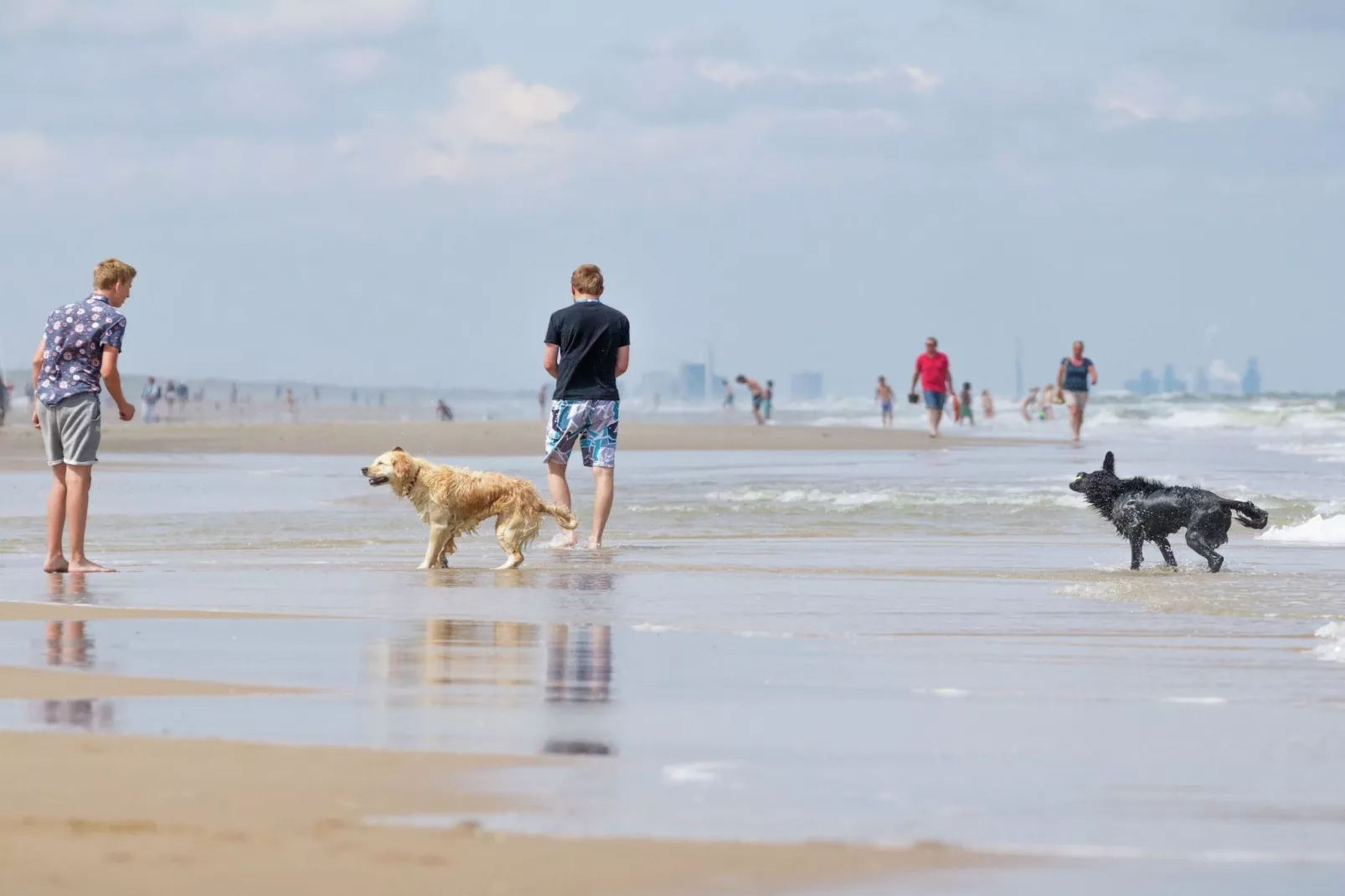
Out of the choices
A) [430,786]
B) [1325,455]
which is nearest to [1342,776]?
[430,786]

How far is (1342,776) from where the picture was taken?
4.54 metres

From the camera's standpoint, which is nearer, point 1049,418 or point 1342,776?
point 1342,776

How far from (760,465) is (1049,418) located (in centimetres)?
3790

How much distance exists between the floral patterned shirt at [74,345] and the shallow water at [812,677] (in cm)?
101

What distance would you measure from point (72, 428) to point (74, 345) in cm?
43

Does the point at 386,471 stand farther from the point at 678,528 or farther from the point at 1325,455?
the point at 1325,455

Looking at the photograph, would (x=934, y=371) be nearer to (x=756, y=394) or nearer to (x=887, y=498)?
(x=887, y=498)

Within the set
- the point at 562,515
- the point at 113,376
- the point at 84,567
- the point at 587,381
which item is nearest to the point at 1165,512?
the point at 562,515

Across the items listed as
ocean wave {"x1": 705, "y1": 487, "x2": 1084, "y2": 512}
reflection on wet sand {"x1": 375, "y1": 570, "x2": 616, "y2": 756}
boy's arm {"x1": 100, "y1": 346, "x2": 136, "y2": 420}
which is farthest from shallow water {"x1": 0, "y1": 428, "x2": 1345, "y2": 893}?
ocean wave {"x1": 705, "y1": 487, "x2": 1084, "y2": 512}

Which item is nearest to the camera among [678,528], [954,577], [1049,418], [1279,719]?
[1279,719]

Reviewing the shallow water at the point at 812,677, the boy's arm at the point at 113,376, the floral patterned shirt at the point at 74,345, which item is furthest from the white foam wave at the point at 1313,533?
the floral patterned shirt at the point at 74,345

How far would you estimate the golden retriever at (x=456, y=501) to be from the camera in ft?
33.2

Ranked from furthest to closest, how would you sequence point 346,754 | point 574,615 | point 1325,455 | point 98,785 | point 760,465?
1. point 1325,455
2. point 760,465
3. point 574,615
4. point 346,754
5. point 98,785

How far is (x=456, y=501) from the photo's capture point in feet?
33.4
